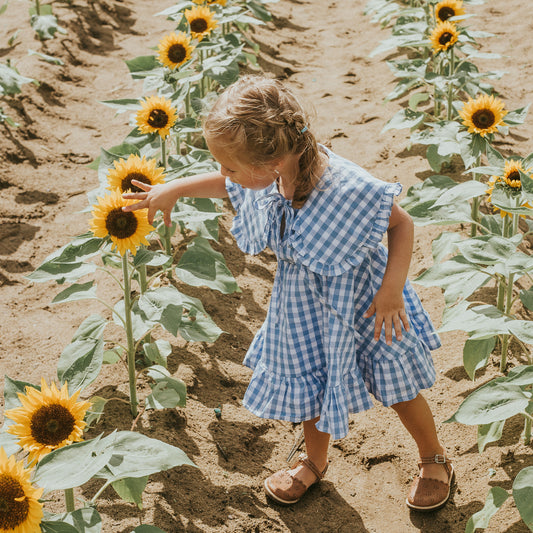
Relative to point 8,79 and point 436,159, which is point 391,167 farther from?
point 8,79

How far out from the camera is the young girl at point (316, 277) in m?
2.07

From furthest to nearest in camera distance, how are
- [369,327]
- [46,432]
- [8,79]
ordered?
[8,79], [369,327], [46,432]

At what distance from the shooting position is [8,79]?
4328 millimetres

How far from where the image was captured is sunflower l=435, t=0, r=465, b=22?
4324 millimetres

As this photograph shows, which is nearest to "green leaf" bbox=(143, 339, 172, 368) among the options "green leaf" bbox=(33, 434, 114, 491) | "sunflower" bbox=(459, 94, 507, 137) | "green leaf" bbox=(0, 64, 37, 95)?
"green leaf" bbox=(33, 434, 114, 491)

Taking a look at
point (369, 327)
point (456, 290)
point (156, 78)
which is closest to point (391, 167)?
point (156, 78)

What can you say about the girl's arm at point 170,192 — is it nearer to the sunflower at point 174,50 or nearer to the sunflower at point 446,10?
the sunflower at point 174,50

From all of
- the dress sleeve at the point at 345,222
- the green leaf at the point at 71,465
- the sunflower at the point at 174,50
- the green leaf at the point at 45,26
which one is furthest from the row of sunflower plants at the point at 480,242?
the green leaf at the point at 45,26

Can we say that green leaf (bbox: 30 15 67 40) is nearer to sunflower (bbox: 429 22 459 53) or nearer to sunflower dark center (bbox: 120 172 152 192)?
sunflower (bbox: 429 22 459 53)

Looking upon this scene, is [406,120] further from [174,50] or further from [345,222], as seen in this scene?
[345,222]

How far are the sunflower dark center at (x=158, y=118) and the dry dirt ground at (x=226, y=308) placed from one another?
0.88 metres

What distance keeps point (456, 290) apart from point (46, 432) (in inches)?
58.8

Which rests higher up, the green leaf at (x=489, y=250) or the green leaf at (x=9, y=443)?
the green leaf at (x=489, y=250)

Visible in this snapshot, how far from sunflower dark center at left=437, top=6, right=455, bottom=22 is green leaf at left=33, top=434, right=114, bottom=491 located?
3.56 metres
